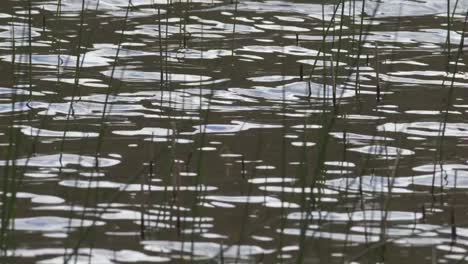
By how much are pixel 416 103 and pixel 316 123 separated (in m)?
0.99

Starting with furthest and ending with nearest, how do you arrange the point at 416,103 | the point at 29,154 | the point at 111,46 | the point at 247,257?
the point at 111,46, the point at 416,103, the point at 29,154, the point at 247,257

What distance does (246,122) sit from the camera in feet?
26.2

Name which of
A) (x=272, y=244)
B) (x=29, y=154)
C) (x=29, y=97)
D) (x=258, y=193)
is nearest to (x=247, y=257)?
(x=272, y=244)

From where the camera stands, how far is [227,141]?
24.8ft

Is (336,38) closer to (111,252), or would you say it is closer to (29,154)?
(29,154)

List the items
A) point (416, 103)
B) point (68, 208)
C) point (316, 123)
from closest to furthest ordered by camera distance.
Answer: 1. point (68, 208)
2. point (316, 123)
3. point (416, 103)

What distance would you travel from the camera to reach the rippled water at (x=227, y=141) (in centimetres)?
593

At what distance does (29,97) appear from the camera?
8195 millimetres

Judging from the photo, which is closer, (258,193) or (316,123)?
(258,193)

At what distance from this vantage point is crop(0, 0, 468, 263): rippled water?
19.5ft

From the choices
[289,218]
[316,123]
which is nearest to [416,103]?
[316,123]

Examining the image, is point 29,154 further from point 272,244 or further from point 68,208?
point 272,244

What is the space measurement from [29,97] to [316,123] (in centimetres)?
167

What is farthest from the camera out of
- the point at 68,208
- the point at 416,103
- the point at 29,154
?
the point at 416,103
